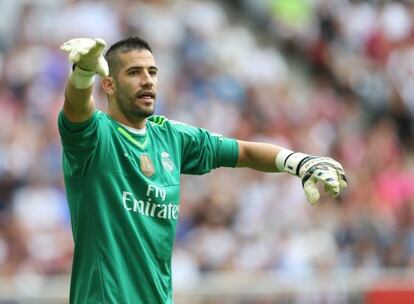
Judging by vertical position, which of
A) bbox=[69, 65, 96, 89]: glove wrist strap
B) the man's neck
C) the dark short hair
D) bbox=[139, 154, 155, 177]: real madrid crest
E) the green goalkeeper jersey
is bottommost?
the green goalkeeper jersey

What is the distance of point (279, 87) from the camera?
632 inches

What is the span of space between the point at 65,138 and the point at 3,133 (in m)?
6.97

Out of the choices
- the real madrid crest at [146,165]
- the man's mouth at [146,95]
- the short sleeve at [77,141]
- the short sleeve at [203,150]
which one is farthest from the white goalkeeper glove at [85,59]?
the short sleeve at [203,150]

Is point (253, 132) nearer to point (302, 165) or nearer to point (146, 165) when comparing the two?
point (302, 165)

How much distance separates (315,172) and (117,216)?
1194 mm

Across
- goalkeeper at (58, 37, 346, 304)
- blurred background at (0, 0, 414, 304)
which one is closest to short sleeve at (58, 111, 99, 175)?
goalkeeper at (58, 37, 346, 304)

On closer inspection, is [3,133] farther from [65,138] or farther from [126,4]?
[65,138]

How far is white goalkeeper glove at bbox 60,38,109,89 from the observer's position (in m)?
6.25

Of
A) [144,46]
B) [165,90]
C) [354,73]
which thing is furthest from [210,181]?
[144,46]

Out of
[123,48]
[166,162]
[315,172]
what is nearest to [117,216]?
[166,162]

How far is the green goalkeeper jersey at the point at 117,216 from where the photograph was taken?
683 cm

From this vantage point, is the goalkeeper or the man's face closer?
the goalkeeper

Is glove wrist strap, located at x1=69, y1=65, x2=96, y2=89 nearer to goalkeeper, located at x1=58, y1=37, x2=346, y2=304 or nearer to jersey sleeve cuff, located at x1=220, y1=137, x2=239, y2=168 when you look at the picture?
goalkeeper, located at x1=58, y1=37, x2=346, y2=304

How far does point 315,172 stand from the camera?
23.5 feet
